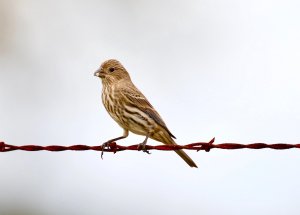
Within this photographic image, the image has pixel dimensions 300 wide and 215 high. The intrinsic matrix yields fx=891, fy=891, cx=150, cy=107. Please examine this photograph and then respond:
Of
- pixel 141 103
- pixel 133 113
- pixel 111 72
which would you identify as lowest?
pixel 133 113

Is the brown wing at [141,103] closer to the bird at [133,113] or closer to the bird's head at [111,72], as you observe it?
the bird at [133,113]

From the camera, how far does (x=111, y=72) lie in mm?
10523

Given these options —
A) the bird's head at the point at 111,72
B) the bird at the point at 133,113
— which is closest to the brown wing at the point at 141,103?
the bird at the point at 133,113

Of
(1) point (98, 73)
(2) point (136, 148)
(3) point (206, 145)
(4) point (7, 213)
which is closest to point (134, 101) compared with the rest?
(1) point (98, 73)

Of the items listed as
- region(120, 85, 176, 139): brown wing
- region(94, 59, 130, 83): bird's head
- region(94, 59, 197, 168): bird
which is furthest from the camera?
region(94, 59, 130, 83): bird's head

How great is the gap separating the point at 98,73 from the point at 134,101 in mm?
881

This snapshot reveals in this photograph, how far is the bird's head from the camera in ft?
34.0

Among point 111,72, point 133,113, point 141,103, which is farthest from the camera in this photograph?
point 111,72

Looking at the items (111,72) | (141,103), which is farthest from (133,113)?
(111,72)

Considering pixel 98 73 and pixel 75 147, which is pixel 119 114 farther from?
pixel 75 147

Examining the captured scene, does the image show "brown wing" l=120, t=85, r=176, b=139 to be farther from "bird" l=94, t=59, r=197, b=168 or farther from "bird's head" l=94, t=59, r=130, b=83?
"bird's head" l=94, t=59, r=130, b=83

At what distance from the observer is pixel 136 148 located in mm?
8078

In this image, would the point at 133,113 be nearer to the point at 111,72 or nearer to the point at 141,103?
the point at 141,103

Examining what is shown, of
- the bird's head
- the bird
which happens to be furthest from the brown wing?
the bird's head
